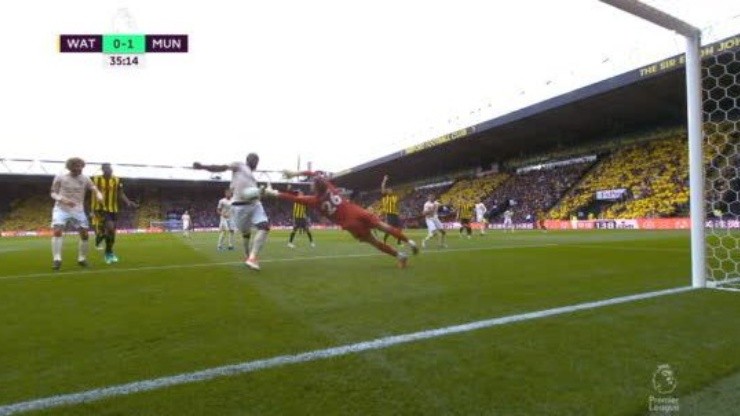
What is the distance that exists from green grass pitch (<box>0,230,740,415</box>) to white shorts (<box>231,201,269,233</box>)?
6.73ft

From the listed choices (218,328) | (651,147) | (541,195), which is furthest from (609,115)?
(218,328)

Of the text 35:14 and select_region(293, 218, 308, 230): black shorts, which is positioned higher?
the text 35:14

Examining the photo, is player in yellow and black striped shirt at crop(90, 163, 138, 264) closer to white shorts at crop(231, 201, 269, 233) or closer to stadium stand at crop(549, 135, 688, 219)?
white shorts at crop(231, 201, 269, 233)

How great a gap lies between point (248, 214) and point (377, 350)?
232 inches

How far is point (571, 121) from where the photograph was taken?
36250mm

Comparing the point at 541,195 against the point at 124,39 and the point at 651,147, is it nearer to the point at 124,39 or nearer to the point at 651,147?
the point at 651,147

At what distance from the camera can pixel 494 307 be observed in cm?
493

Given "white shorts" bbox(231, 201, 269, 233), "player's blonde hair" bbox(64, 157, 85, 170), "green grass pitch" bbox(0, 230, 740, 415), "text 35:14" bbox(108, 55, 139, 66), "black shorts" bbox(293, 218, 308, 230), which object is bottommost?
"green grass pitch" bbox(0, 230, 740, 415)

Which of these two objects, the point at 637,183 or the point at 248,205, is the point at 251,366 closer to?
the point at 248,205

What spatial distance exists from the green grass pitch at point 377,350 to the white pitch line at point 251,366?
74 mm

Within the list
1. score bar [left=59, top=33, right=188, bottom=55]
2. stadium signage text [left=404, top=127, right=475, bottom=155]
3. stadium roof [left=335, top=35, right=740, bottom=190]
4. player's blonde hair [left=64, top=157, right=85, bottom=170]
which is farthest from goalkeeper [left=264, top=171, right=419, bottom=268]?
stadium signage text [left=404, top=127, right=475, bottom=155]

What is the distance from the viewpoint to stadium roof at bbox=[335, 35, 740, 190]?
28.0m

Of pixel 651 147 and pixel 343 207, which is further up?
pixel 651 147

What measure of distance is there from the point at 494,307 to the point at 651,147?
3491 centimetres
